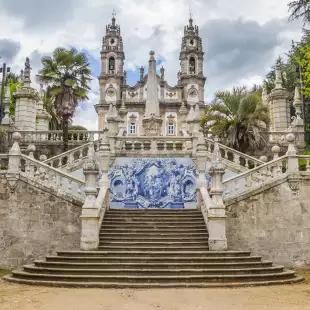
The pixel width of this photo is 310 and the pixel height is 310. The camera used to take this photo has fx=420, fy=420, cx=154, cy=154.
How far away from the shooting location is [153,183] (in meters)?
18.9

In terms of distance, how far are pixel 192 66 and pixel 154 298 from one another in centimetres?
6275

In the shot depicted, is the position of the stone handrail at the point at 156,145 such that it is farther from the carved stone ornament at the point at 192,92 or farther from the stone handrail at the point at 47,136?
the carved stone ornament at the point at 192,92

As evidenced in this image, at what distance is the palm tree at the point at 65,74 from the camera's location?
24.7 metres

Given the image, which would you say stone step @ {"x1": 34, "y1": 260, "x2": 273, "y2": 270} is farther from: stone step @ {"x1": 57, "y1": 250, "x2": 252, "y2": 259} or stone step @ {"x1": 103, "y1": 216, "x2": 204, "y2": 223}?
stone step @ {"x1": 103, "y1": 216, "x2": 204, "y2": 223}

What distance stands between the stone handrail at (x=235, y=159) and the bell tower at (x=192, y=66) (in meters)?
42.6

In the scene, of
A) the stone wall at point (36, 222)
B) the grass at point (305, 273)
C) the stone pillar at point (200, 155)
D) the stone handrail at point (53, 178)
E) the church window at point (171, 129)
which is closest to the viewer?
the grass at point (305, 273)

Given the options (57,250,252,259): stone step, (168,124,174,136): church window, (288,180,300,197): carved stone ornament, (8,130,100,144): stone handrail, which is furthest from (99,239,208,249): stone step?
(168,124,174,136): church window

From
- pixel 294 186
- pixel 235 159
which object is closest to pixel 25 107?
pixel 235 159

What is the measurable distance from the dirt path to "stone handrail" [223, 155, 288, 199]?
5.59m

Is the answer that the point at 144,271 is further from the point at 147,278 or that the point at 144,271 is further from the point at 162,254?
the point at 162,254

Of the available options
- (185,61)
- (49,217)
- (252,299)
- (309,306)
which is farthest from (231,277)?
(185,61)

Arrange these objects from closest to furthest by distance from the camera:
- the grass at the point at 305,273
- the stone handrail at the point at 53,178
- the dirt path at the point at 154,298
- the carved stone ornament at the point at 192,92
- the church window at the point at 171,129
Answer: the dirt path at the point at 154,298
the grass at the point at 305,273
the stone handrail at the point at 53,178
the church window at the point at 171,129
the carved stone ornament at the point at 192,92

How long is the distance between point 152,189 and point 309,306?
421 inches

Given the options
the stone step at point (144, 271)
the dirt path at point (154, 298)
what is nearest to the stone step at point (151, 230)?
the stone step at point (144, 271)
